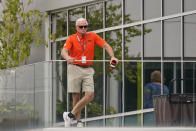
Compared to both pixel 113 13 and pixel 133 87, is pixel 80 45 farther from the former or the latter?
pixel 113 13

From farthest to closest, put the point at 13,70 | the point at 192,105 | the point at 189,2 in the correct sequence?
the point at 189,2, the point at 13,70, the point at 192,105

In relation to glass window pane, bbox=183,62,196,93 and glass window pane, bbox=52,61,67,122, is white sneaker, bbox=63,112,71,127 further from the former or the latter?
glass window pane, bbox=183,62,196,93

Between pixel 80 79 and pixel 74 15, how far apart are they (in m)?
8.98

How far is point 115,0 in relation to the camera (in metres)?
18.8

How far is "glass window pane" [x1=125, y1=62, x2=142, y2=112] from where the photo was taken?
39.7ft

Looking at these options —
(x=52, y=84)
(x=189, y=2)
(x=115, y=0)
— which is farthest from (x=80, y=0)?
(x=52, y=84)

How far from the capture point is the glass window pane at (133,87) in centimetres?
1211

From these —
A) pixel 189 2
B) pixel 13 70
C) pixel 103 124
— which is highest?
pixel 189 2

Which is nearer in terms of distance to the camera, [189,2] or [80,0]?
[189,2]

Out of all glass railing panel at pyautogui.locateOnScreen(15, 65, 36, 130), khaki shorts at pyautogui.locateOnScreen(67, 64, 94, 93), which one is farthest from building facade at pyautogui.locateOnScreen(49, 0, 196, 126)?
glass railing panel at pyautogui.locateOnScreen(15, 65, 36, 130)

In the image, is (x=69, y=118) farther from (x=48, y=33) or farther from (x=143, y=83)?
(x=48, y=33)

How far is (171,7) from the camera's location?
1661 cm

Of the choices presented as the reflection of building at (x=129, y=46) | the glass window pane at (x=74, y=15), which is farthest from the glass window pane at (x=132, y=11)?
the glass window pane at (x=74, y=15)

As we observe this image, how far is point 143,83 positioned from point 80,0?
8.26 meters
